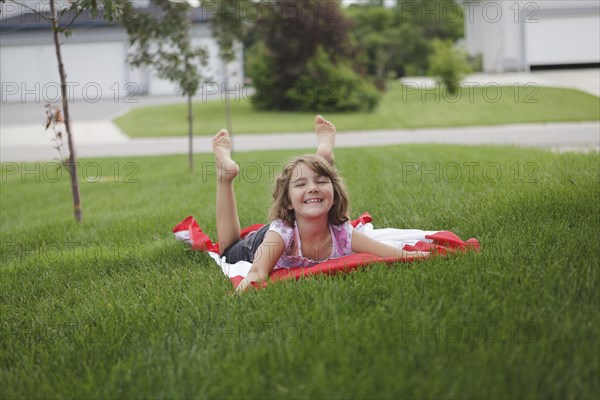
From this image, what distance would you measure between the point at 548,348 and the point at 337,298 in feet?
3.28

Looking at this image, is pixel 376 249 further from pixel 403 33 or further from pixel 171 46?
pixel 403 33

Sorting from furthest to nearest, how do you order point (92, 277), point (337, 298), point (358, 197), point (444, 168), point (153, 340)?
point (444, 168) < point (358, 197) < point (92, 277) < point (337, 298) < point (153, 340)

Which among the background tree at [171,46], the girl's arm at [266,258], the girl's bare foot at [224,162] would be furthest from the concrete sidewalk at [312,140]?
the girl's arm at [266,258]

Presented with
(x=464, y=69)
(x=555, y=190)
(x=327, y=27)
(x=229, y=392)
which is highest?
(x=327, y=27)

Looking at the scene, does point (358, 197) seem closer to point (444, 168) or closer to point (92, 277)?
point (444, 168)

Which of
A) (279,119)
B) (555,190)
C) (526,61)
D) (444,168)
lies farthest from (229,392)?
(526,61)

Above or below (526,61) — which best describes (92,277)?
below

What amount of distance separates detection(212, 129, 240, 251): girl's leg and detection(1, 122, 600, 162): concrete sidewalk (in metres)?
9.49

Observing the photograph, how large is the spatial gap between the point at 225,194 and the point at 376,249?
1.11 m

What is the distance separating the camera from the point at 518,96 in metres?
21.1

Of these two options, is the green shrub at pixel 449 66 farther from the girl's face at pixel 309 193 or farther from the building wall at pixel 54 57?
the girl's face at pixel 309 193

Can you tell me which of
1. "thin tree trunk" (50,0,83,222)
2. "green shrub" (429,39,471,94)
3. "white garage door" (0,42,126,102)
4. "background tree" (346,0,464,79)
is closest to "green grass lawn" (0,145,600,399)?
"thin tree trunk" (50,0,83,222)

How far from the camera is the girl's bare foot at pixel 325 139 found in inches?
186

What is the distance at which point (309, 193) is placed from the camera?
12.4 ft
